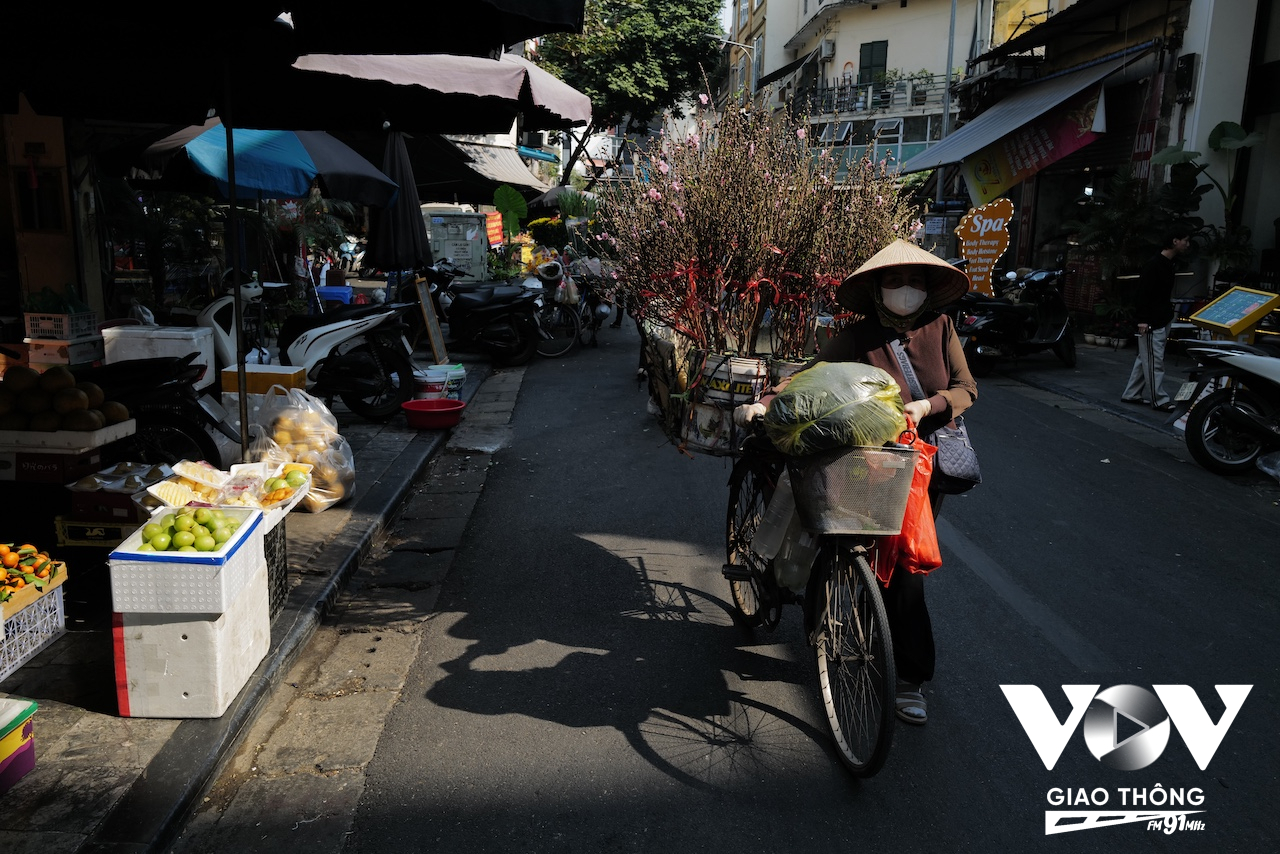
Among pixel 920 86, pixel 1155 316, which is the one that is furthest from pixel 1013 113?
pixel 920 86

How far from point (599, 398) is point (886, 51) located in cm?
3488

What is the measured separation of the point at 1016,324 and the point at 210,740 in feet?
37.8

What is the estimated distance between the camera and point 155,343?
6.80 meters

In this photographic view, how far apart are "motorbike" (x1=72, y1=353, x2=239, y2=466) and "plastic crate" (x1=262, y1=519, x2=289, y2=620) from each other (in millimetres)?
1899

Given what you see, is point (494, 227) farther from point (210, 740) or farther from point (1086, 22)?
point (210, 740)

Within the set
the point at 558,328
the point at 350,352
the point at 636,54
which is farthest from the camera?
the point at 636,54

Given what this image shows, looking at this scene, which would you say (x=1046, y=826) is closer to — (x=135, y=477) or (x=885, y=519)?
(x=885, y=519)

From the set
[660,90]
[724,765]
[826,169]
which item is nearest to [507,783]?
[724,765]

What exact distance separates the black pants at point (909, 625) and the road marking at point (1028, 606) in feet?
3.22

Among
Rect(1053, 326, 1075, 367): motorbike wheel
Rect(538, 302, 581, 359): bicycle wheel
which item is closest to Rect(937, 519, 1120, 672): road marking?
Rect(1053, 326, 1075, 367): motorbike wheel

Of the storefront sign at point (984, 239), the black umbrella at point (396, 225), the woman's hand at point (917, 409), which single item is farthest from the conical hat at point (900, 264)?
the storefront sign at point (984, 239)

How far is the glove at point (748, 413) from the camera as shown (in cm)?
337

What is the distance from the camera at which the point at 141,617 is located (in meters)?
3.33

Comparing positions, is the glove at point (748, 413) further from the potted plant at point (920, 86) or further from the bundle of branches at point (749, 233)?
the potted plant at point (920, 86)
